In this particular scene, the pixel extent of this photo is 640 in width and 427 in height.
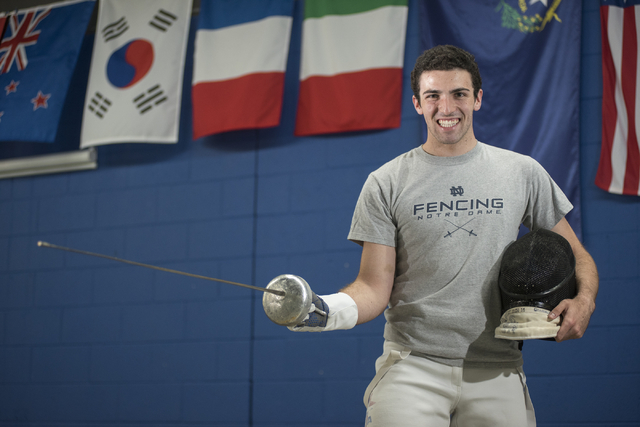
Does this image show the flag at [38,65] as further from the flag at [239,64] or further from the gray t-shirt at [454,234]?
the gray t-shirt at [454,234]

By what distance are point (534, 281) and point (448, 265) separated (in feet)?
0.69

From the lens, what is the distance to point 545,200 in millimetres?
1591

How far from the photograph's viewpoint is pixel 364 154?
10.6 ft

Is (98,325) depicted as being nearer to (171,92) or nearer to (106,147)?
(106,147)

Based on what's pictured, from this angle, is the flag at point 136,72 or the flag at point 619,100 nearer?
the flag at point 619,100

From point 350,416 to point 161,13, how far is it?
2.52 meters

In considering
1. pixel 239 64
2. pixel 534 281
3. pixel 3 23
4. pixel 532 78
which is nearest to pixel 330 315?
pixel 534 281

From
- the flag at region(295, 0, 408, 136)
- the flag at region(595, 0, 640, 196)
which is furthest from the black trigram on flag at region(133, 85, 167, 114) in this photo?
the flag at region(595, 0, 640, 196)

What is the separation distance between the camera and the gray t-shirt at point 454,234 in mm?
1509

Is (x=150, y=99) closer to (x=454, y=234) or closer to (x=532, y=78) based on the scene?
(x=532, y=78)

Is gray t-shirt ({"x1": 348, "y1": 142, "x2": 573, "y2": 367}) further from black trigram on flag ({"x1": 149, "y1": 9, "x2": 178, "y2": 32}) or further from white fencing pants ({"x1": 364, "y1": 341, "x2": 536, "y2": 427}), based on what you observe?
black trigram on flag ({"x1": 149, "y1": 9, "x2": 178, "y2": 32})

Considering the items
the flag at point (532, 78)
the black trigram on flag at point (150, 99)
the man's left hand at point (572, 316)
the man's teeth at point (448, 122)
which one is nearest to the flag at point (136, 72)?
the black trigram on flag at point (150, 99)

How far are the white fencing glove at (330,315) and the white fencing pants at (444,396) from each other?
0.20m

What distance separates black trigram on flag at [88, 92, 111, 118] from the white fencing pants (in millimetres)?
2727
